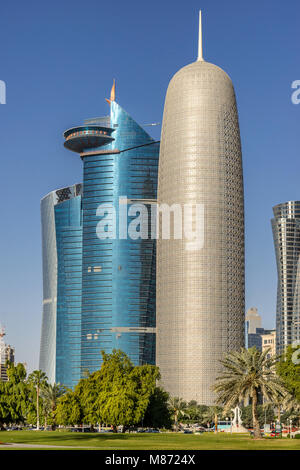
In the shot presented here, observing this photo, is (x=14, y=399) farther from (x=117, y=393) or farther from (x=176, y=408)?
(x=176, y=408)

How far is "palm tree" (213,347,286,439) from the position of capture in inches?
4028

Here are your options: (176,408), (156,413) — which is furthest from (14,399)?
(176,408)

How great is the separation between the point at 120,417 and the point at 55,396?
5850 cm

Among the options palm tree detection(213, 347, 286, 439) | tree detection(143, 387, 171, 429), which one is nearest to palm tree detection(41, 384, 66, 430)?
tree detection(143, 387, 171, 429)

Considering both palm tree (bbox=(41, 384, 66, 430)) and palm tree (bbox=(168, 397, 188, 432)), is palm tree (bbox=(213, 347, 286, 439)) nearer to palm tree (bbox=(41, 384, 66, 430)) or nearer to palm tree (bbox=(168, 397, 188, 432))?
palm tree (bbox=(168, 397, 188, 432))

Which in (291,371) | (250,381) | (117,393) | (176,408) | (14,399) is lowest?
(176,408)

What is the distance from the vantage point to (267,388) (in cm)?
10256

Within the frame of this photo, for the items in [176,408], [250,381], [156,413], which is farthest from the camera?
[176,408]

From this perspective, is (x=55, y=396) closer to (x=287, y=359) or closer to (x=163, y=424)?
(x=163, y=424)

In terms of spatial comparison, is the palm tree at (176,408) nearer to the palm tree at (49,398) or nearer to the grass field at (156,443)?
the palm tree at (49,398)

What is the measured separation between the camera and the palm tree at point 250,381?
102 metres

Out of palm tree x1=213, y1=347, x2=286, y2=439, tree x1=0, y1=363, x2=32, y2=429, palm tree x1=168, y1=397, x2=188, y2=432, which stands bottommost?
palm tree x1=168, y1=397, x2=188, y2=432

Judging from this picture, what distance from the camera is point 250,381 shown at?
4067 inches
